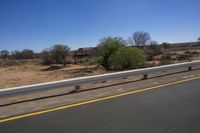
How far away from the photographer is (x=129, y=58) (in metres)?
29.5

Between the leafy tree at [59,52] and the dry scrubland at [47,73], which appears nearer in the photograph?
the dry scrubland at [47,73]

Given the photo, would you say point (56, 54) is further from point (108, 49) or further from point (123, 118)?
point (123, 118)

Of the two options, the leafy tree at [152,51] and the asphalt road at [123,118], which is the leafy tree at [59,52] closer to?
the leafy tree at [152,51]

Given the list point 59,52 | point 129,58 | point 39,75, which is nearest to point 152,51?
point 59,52

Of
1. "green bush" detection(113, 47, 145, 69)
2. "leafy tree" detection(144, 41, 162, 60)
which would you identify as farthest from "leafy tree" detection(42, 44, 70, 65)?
"green bush" detection(113, 47, 145, 69)

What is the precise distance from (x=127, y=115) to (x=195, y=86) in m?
4.57

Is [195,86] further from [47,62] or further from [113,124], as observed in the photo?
[47,62]

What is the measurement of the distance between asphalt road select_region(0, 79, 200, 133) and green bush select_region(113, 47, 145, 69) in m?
22.1

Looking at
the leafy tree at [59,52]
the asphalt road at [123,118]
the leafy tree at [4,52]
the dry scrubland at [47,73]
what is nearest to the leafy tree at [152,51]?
the dry scrubland at [47,73]

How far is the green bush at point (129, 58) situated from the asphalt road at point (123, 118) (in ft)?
72.6

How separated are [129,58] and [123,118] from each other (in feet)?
80.1

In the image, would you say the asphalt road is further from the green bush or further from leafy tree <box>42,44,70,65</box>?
leafy tree <box>42,44,70,65</box>

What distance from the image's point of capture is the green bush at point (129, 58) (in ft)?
96.8

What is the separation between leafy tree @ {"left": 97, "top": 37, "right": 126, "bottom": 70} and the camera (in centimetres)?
3331
